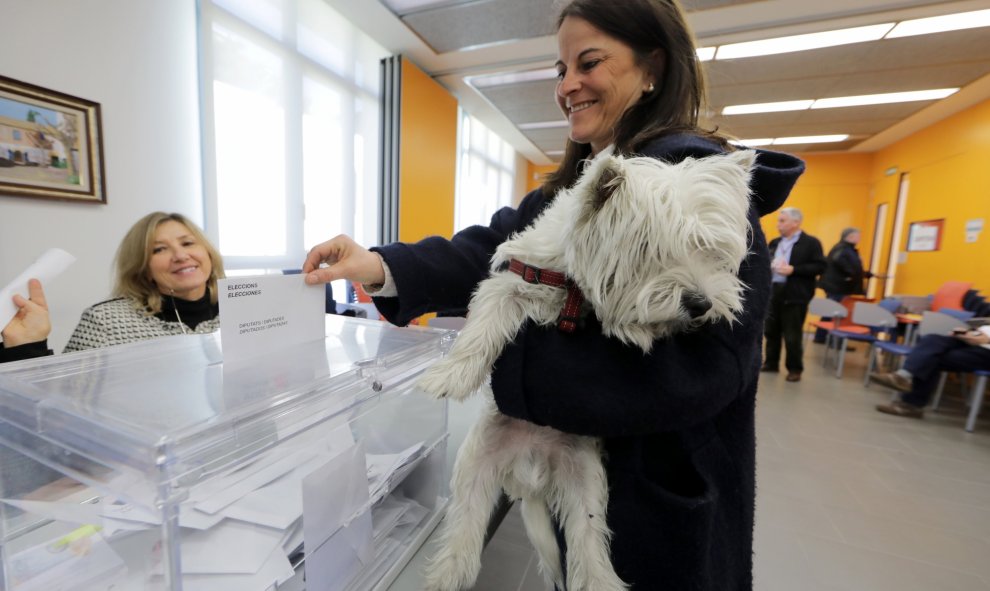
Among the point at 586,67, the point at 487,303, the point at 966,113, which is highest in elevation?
the point at 966,113

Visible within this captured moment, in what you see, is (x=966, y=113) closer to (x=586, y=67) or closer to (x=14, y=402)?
(x=586, y=67)

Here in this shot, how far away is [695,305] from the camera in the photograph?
0.63 metres

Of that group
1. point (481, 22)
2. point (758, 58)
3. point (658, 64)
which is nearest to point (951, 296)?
point (758, 58)

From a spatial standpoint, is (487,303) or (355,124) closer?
(487,303)

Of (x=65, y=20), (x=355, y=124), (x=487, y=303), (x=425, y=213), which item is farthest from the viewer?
(x=425, y=213)

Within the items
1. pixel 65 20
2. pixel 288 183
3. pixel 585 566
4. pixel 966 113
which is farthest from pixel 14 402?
pixel 966 113

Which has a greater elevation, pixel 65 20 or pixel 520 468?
pixel 65 20

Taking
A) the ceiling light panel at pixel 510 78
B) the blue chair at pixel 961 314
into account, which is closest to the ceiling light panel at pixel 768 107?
the ceiling light panel at pixel 510 78

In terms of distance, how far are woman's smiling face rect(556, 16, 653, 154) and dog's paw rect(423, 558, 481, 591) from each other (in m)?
0.91

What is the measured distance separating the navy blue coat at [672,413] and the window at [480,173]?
19.8 feet

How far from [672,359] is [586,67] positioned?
63 cm

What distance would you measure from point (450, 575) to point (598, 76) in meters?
1.01

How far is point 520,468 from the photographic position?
31.4 inches

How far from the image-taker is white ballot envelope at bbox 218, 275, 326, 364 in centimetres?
66
